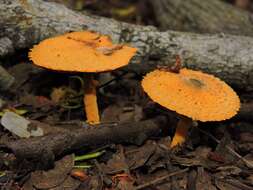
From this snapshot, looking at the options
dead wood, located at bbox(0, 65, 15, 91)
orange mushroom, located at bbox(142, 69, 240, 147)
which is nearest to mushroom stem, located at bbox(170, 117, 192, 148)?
orange mushroom, located at bbox(142, 69, 240, 147)

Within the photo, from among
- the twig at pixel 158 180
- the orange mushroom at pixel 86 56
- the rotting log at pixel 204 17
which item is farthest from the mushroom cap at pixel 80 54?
the rotting log at pixel 204 17

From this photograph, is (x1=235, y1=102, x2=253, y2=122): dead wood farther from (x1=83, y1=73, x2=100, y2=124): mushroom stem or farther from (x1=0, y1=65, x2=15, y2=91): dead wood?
(x1=0, y1=65, x2=15, y2=91): dead wood

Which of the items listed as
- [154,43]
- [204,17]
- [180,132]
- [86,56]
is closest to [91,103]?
[86,56]

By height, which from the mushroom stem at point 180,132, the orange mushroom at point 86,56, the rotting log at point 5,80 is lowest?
the mushroom stem at point 180,132

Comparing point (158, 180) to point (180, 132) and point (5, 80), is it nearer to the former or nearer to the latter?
point (180, 132)

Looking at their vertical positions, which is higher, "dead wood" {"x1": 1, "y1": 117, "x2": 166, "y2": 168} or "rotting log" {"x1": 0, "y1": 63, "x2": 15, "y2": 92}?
"rotting log" {"x1": 0, "y1": 63, "x2": 15, "y2": 92}

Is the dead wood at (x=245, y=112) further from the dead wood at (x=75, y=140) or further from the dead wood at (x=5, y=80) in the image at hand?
the dead wood at (x=5, y=80)
